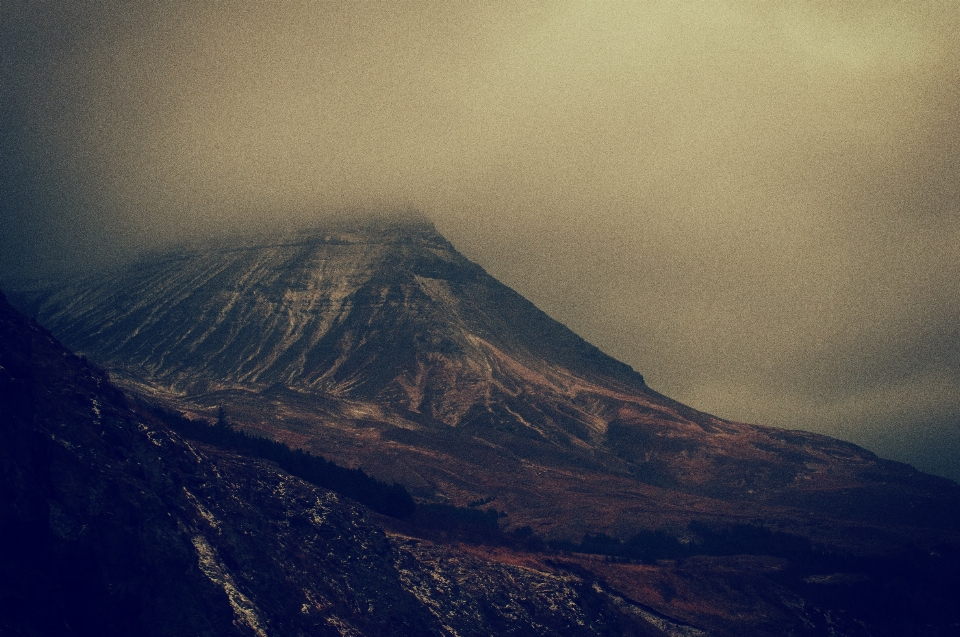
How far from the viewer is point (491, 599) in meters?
132

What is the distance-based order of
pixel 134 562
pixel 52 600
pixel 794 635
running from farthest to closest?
1. pixel 794 635
2. pixel 134 562
3. pixel 52 600

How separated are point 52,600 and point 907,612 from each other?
6884 inches

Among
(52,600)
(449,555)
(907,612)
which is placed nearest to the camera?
(52,600)

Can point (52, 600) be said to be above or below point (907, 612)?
below

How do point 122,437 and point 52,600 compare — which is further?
point 122,437

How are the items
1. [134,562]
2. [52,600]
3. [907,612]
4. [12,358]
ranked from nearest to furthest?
1. [52,600]
2. [134,562]
3. [12,358]
4. [907,612]

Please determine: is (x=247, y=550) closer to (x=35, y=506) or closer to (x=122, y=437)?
(x=122, y=437)

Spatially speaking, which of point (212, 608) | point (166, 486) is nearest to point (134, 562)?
point (212, 608)

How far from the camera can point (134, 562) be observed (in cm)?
8775

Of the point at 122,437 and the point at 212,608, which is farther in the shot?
the point at 122,437

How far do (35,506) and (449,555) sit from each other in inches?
2896

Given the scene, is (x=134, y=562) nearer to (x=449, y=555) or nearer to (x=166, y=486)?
(x=166, y=486)

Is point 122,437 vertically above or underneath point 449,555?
above

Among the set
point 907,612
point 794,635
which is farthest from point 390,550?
point 907,612
